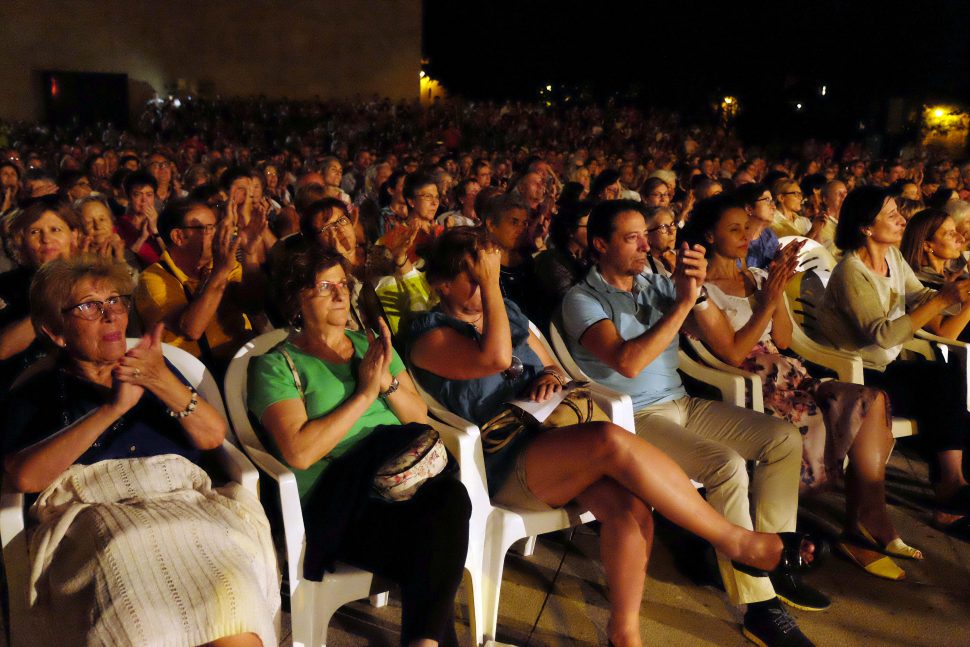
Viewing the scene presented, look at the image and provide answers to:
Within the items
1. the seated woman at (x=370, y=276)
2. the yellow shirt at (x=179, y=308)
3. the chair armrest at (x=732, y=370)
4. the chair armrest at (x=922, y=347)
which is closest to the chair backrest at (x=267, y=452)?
the yellow shirt at (x=179, y=308)

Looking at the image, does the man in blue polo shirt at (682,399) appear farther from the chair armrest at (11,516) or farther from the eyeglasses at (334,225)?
the chair armrest at (11,516)

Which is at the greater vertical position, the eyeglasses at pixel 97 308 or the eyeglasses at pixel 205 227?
the eyeglasses at pixel 97 308

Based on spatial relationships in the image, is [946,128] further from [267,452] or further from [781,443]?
[267,452]

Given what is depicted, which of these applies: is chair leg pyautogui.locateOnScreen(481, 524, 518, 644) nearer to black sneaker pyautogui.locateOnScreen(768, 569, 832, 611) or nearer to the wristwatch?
the wristwatch

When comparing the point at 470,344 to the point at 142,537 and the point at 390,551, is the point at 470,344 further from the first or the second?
the point at 142,537

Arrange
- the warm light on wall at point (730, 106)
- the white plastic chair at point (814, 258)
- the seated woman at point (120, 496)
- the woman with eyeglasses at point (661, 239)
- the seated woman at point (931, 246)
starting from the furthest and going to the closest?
the warm light on wall at point (730, 106) < the white plastic chair at point (814, 258) < the seated woman at point (931, 246) < the woman with eyeglasses at point (661, 239) < the seated woman at point (120, 496)

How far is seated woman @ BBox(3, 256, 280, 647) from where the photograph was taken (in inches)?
71.5

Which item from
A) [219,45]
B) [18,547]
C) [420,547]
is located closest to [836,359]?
[420,547]

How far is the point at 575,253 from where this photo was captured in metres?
4.03

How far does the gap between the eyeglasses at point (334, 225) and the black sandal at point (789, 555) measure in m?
1.84

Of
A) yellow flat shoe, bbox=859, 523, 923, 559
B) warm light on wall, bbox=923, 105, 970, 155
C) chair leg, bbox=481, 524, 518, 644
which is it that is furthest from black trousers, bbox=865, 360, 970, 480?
warm light on wall, bbox=923, 105, 970, 155

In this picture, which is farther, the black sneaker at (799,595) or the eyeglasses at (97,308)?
the black sneaker at (799,595)

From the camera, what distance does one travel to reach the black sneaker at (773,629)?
2550mm

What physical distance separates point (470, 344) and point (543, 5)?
28.3 meters
